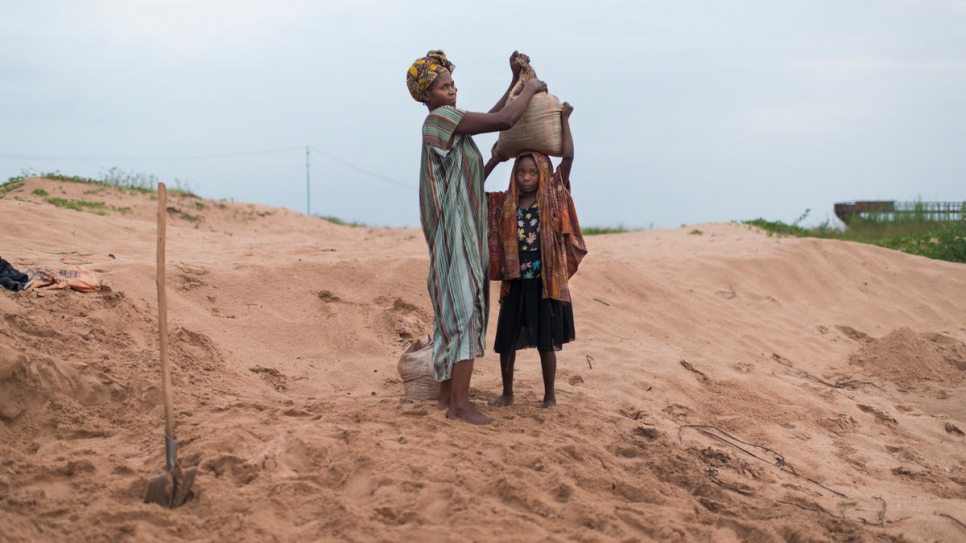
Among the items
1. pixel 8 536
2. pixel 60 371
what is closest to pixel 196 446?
pixel 8 536

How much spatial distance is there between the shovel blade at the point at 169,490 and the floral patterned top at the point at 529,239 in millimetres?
1813

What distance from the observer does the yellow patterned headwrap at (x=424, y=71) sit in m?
3.63

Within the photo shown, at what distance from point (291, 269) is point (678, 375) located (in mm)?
3100

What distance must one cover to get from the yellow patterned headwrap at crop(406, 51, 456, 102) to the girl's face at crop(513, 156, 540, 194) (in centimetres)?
57

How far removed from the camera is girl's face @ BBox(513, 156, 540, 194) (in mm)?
3840

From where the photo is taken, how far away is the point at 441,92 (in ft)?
12.0

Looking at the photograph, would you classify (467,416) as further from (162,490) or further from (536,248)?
(162,490)

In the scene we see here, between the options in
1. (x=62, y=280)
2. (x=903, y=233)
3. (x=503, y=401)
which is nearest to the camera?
(x=503, y=401)

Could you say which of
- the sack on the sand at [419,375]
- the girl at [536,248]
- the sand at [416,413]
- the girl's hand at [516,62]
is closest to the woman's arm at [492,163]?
the girl at [536,248]

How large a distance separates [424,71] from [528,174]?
70 centimetres

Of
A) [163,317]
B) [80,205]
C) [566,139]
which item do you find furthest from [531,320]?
[80,205]

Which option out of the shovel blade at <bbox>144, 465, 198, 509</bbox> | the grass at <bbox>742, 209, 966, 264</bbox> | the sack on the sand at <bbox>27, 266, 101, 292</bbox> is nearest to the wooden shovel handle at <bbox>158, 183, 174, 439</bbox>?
the shovel blade at <bbox>144, 465, 198, 509</bbox>

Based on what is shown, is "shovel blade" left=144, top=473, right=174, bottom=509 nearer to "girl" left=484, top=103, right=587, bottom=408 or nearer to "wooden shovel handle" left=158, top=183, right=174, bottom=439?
"wooden shovel handle" left=158, top=183, right=174, bottom=439

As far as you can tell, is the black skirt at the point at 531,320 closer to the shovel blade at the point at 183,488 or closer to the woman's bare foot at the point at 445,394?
the woman's bare foot at the point at 445,394
